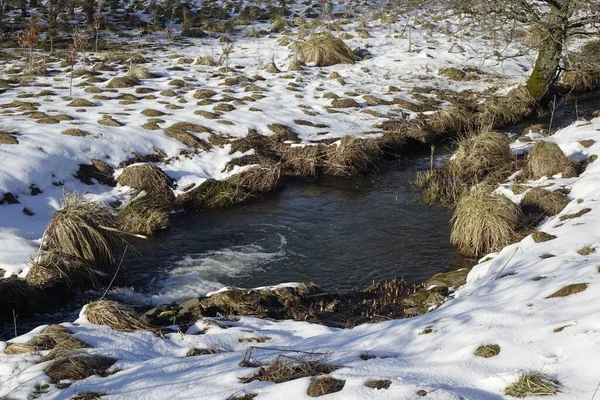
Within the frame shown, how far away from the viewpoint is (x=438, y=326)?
561 centimetres

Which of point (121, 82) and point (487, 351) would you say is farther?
point (121, 82)

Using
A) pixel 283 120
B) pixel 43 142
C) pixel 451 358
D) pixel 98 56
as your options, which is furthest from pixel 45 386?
pixel 98 56

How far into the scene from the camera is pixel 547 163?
11.5 meters

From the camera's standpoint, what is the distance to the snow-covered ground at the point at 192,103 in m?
11.6

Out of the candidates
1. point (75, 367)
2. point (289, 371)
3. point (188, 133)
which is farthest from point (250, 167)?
point (289, 371)

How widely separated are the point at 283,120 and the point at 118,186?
4.99 metres

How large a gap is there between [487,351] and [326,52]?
1830cm

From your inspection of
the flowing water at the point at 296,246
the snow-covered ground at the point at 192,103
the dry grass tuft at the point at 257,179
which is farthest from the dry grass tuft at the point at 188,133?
the flowing water at the point at 296,246

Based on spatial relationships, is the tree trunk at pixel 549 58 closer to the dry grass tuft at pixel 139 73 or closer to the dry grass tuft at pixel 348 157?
the dry grass tuft at pixel 348 157

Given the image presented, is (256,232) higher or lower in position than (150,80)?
lower

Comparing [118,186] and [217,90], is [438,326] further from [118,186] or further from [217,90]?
[217,90]

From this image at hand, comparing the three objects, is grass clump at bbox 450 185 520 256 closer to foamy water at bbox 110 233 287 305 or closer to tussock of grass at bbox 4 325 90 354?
foamy water at bbox 110 233 287 305

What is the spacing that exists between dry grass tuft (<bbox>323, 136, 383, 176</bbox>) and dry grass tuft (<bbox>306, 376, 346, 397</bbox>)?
32.0 ft

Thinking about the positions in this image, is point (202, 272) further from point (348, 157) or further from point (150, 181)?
point (348, 157)
